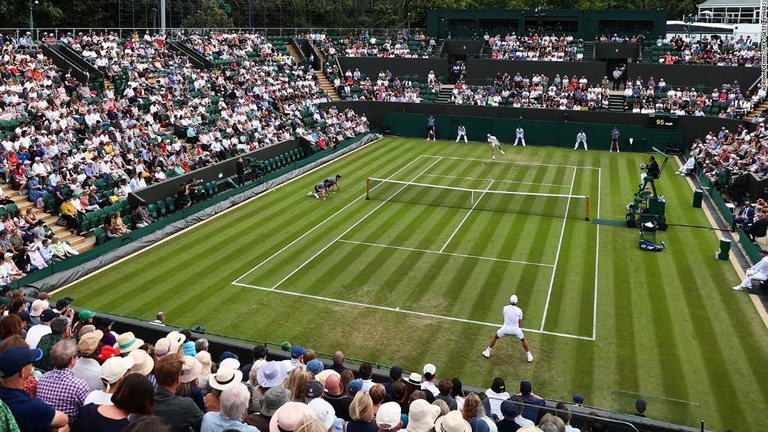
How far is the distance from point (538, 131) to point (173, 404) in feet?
133

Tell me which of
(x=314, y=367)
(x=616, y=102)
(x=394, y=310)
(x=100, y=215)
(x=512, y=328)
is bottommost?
(x=394, y=310)

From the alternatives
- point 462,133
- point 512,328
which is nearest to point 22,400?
point 512,328

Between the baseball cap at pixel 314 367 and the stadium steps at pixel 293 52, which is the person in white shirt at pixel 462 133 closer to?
the stadium steps at pixel 293 52

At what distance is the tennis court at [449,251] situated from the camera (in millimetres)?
18750

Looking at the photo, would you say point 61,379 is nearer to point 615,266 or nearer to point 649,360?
point 649,360

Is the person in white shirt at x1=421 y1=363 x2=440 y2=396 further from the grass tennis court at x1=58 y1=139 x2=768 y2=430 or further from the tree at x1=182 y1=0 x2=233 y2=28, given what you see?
the tree at x1=182 y1=0 x2=233 y2=28

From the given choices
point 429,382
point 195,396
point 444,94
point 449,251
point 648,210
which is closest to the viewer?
point 195,396

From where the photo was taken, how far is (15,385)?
238 inches

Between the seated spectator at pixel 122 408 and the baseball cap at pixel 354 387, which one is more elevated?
the seated spectator at pixel 122 408

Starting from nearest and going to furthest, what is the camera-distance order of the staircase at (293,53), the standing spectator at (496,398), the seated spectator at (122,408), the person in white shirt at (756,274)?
1. the seated spectator at (122,408)
2. the standing spectator at (496,398)
3. the person in white shirt at (756,274)
4. the staircase at (293,53)

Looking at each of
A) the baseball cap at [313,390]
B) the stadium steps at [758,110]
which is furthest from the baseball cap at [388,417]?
the stadium steps at [758,110]

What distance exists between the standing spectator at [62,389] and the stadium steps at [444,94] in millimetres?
45137

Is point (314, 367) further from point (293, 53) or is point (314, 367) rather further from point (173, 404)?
point (293, 53)

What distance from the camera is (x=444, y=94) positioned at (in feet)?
172
